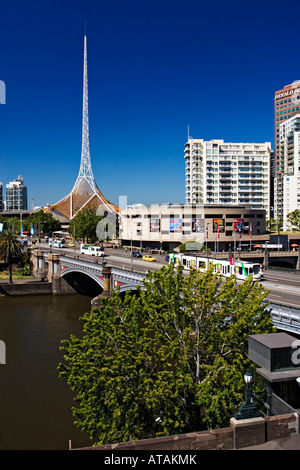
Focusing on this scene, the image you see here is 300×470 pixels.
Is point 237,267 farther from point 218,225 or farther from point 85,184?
point 85,184

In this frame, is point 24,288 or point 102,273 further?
point 24,288

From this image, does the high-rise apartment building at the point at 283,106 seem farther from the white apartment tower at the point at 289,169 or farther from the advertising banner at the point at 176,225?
the advertising banner at the point at 176,225

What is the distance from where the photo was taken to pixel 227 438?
12.2 metres

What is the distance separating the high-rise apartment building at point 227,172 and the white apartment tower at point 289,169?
7868 millimetres

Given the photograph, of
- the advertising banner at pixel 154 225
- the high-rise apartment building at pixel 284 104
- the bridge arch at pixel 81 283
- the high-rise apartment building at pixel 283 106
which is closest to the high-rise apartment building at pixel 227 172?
the high-rise apartment building at pixel 283 106

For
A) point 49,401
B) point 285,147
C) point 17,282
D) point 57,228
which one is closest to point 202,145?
point 285,147

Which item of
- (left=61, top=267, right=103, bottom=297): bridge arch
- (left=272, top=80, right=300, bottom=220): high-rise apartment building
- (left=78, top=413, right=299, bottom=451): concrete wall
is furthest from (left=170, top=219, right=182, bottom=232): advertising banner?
(left=78, top=413, right=299, bottom=451): concrete wall

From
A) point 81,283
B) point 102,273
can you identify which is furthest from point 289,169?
point 102,273

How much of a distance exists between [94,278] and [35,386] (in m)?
27.3

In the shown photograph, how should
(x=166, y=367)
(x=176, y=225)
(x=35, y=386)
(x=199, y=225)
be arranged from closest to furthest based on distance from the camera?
(x=166, y=367) → (x=35, y=386) → (x=199, y=225) → (x=176, y=225)

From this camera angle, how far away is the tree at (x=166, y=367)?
17609 mm

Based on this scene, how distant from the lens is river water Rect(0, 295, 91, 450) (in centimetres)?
2391

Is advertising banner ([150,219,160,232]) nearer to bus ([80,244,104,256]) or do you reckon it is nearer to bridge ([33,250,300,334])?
bus ([80,244,104,256])

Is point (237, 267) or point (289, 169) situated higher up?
point (289, 169)
